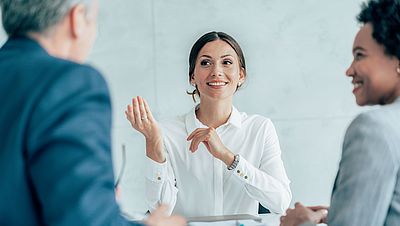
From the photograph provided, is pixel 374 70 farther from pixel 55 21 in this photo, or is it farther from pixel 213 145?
pixel 213 145

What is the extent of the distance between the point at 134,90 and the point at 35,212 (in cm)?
255

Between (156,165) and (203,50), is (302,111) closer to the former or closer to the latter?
(203,50)

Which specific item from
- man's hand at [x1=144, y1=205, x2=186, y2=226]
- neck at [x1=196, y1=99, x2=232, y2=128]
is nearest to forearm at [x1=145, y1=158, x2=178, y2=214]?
neck at [x1=196, y1=99, x2=232, y2=128]

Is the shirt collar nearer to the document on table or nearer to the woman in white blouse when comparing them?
the woman in white blouse

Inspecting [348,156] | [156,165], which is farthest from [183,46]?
[348,156]

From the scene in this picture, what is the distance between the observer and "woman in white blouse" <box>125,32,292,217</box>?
246cm

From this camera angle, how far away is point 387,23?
4.88 feet

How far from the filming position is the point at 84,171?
3.26 feet

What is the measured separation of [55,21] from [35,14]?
0.13ft

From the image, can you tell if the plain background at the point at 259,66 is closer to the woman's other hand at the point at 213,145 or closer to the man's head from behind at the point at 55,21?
the woman's other hand at the point at 213,145

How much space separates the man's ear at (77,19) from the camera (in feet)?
3.74

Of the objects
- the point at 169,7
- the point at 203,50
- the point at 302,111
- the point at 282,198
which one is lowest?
the point at 282,198

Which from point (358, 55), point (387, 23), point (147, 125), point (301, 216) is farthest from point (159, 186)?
point (387, 23)

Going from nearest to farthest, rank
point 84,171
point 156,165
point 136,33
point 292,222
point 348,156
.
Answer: point 84,171
point 348,156
point 292,222
point 156,165
point 136,33
